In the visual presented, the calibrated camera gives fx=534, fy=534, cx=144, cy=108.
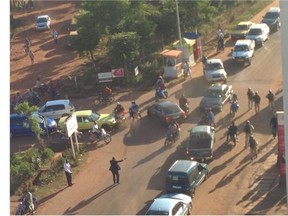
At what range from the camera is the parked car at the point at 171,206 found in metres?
18.4

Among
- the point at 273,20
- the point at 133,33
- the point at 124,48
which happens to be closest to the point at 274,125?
the point at 124,48

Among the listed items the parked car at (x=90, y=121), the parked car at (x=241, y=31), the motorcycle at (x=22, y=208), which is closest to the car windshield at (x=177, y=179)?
the motorcycle at (x=22, y=208)

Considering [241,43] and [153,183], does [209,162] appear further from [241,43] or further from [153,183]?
[241,43]

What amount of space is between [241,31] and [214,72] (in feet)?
30.6

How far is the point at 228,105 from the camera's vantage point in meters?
28.7

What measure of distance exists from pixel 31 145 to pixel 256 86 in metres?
13.4

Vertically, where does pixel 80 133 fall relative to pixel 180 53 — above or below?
below

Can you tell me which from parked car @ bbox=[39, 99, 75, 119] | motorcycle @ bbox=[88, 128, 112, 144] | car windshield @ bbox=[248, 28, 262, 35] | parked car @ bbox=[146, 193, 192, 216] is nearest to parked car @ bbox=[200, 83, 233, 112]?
motorcycle @ bbox=[88, 128, 112, 144]

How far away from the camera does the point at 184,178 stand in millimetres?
20469

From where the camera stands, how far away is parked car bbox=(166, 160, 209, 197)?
20.5m

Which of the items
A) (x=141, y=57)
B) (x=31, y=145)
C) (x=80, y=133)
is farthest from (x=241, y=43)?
(x=31, y=145)

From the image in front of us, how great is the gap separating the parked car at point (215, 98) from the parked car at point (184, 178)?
714 centimetres

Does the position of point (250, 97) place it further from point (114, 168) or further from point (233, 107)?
point (114, 168)
